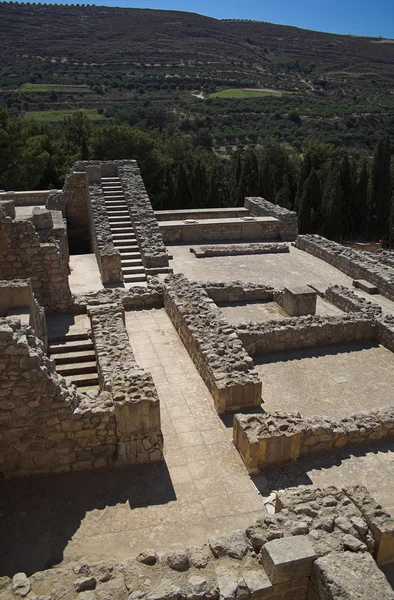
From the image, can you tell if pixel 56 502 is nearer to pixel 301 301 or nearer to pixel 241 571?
pixel 241 571

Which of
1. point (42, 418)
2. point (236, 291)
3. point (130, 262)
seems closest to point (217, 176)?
point (130, 262)

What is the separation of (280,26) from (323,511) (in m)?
154

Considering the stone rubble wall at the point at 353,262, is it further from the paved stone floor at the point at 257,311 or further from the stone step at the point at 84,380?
the stone step at the point at 84,380

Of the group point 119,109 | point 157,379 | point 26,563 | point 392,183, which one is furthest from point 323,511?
point 119,109

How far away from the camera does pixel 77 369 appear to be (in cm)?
891

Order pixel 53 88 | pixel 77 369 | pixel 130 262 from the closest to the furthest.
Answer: pixel 77 369
pixel 130 262
pixel 53 88

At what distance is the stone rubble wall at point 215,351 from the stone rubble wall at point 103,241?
2705 mm

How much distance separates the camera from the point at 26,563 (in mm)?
5223

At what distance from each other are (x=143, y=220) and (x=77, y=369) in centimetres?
826

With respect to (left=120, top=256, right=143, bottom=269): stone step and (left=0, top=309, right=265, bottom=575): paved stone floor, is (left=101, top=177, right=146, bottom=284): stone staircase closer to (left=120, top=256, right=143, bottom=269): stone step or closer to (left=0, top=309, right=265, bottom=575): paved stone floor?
(left=120, top=256, right=143, bottom=269): stone step

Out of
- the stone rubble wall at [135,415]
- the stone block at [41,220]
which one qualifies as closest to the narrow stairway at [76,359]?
the stone rubble wall at [135,415]

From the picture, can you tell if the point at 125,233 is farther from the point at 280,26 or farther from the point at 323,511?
the point at 280,26

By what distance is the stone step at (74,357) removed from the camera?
909 centimetres

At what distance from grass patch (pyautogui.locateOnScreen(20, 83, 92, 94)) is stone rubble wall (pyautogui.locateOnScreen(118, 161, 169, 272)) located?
63454 mm
